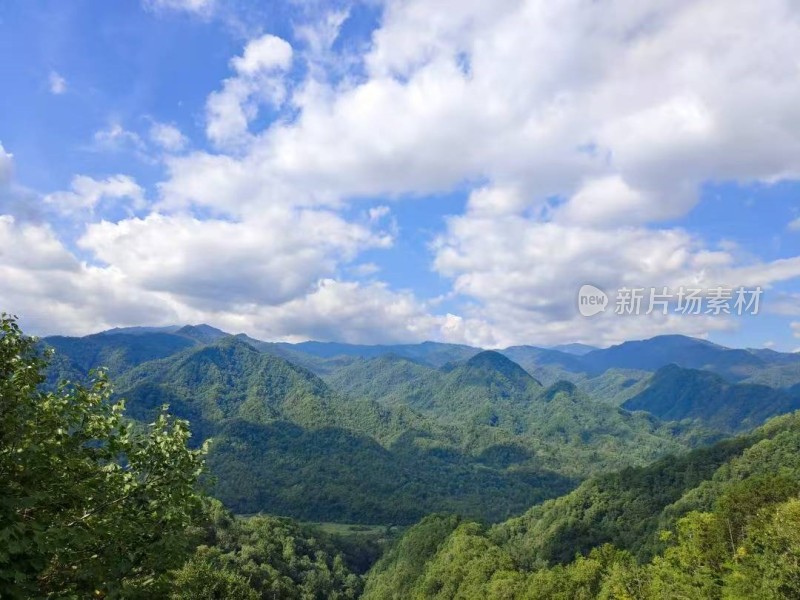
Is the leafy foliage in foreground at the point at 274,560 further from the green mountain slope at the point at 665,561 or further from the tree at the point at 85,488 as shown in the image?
the tree at the point at 85,488

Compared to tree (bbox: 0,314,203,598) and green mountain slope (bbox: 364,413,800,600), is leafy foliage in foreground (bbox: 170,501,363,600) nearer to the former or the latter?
green mountain slope (bbox: 364,413,800,600)

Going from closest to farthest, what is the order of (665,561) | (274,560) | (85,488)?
(85,488) < (665,561) < (274,560)

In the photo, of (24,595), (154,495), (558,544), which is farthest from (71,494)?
(558,544)

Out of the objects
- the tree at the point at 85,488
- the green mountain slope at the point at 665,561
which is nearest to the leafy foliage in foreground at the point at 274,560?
the green mountain slope at the point at 665,561

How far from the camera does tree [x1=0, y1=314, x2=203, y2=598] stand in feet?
44.4

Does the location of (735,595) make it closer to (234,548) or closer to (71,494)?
(71,494)

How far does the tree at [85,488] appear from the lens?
44.4ft

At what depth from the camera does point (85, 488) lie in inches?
595

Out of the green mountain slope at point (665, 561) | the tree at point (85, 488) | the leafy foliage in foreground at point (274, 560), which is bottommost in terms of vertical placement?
the leafy foliage in foreground at point (274, 560)

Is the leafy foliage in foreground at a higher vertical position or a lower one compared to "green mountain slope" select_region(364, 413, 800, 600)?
lower

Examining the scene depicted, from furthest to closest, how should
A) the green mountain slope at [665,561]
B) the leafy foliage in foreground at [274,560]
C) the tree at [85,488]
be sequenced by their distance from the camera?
1. the leafy foliage in foreground at [274,560]
2. the green mountain slope at [665,561]
3. the tree at [85,488]

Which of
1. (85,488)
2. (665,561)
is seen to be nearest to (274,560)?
(665,561)

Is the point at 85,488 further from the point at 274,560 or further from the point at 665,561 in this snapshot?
the point at 274,560

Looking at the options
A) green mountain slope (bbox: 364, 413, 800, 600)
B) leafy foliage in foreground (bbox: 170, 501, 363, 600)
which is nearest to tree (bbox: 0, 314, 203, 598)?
green mountain slope (bbox: 364, 413, 800, 600)
